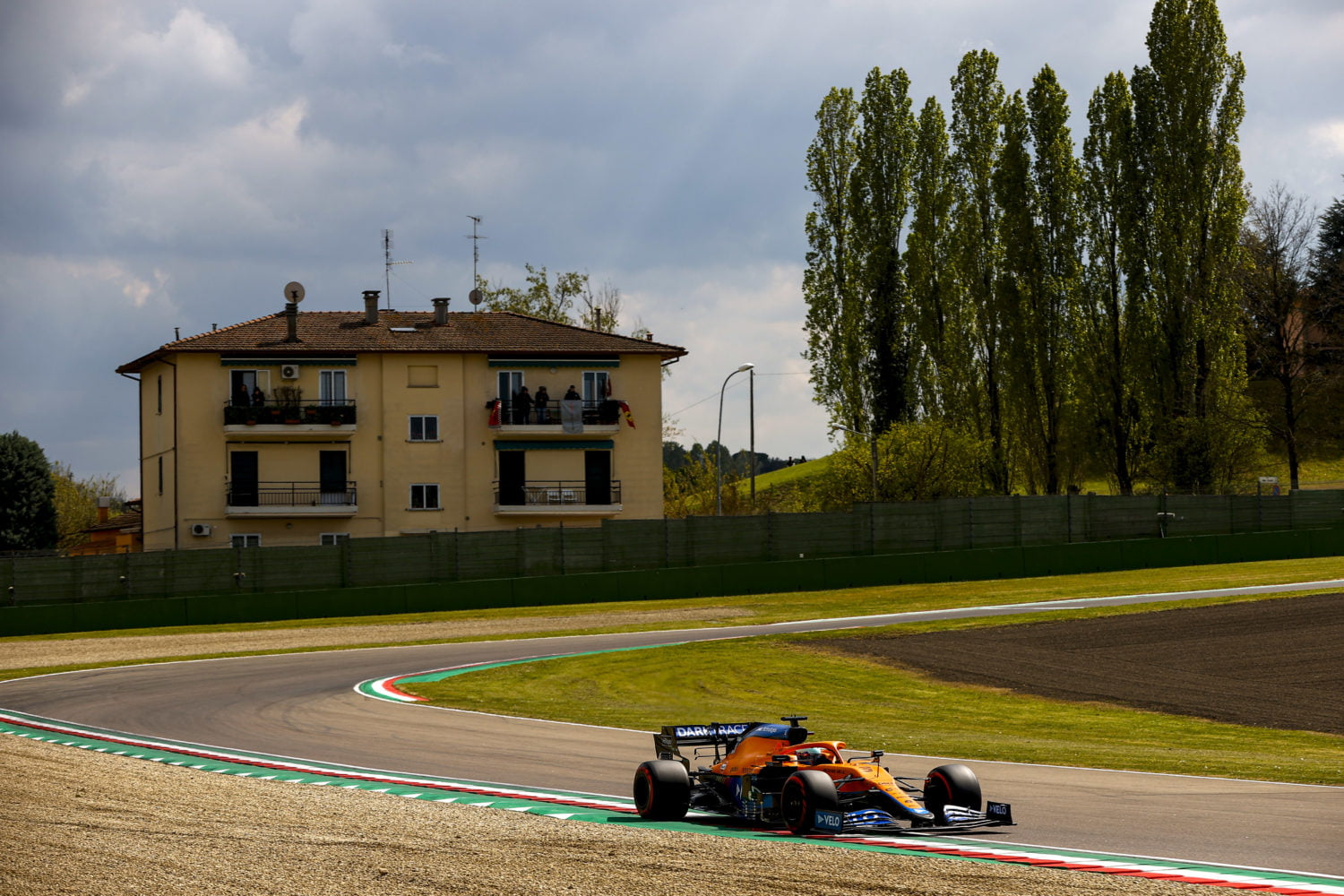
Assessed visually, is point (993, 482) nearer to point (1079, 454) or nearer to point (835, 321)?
point (1079, 454)

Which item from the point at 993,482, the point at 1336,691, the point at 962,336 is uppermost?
the point at 962,336

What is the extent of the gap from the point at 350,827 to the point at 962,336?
58.9m

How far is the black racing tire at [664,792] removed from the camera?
12555 millimetres

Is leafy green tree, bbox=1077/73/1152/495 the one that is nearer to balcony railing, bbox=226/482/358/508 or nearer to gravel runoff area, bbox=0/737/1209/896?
balcony railing, bbox=226/482/358/508

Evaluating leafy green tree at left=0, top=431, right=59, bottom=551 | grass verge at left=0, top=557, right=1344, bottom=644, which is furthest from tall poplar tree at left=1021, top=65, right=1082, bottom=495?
leafy green tree at left=0, top=431, right=59, bottom=551

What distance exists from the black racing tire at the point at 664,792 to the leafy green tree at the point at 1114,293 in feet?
193

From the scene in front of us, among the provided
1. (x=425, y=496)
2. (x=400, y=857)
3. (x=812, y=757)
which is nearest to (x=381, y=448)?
(x=425, y=496)

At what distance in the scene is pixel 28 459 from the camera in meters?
83.9

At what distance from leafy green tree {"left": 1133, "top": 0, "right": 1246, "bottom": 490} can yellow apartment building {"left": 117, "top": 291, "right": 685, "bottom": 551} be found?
2477 cm

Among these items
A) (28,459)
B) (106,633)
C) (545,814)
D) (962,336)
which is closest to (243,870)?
(545,814)

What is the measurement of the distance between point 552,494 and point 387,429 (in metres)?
8.28

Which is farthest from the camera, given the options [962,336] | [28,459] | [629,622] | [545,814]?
[28,459]

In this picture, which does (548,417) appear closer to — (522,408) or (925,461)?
(522,408)

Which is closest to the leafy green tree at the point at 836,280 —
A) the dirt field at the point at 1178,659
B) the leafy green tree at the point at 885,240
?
the leafy green tree at the point at 885,240
